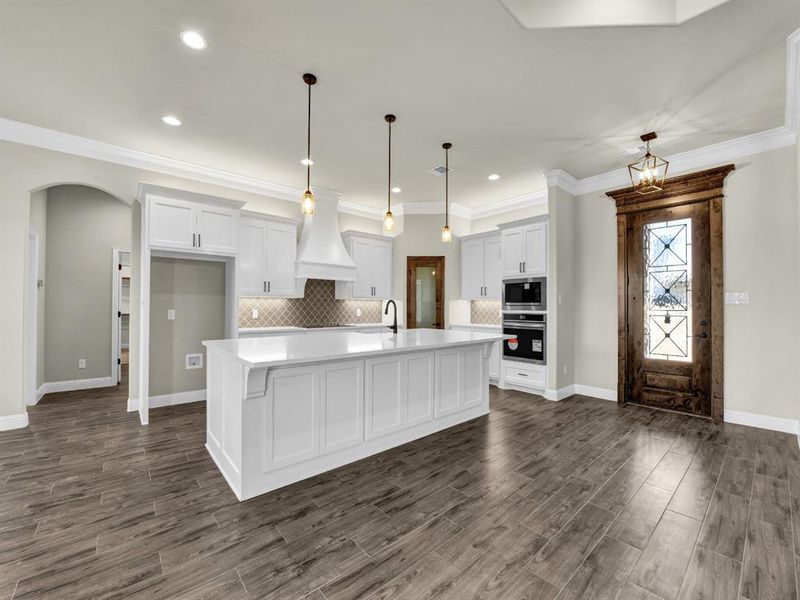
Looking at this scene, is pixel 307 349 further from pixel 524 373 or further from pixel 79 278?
pixel 79 278

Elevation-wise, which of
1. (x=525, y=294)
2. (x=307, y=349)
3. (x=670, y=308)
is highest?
(x=525, y=294)

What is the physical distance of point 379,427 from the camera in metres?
3.09

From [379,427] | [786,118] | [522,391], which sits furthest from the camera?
[522,391]

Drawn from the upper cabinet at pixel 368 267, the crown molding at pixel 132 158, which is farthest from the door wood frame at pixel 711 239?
the crown molding at pixel 132 158

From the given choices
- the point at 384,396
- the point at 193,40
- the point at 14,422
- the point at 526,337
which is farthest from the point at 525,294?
the point at 14,422

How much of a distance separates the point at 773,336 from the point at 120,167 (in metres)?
7.47

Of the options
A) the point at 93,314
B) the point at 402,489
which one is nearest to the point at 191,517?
the point at 402,489

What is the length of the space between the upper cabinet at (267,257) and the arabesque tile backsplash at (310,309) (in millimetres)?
318

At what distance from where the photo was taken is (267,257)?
200 inches

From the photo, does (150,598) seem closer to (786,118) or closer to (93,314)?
(93,314)

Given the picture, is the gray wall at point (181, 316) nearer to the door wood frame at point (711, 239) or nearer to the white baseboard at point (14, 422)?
the white baseboard at point (14, 422)

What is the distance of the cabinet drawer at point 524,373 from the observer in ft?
16.7

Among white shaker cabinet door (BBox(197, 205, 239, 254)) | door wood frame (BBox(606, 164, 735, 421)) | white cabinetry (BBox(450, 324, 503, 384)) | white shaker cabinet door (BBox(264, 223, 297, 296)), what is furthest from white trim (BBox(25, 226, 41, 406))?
door wood frame (BBox(606, 164, 735, 421))

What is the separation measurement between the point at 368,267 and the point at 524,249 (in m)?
Answer: 2.58
